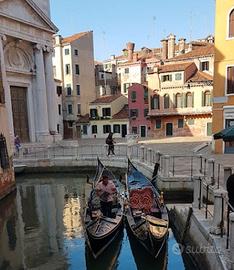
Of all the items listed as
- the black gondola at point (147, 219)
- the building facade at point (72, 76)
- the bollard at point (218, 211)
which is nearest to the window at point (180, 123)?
the building facade at point (72, 76)

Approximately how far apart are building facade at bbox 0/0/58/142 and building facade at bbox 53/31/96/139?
35.0ft

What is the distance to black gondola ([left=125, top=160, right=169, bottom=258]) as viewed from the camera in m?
7.03

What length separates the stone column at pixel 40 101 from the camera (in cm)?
2425

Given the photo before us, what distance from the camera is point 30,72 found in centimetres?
2411

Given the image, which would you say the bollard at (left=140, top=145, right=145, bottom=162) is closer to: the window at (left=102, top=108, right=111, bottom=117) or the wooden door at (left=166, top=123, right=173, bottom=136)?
the wooden door at (left=166, top=123, right=173, bottom=136)

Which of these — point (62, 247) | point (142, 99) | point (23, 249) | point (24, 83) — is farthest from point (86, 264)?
point (142, 99)

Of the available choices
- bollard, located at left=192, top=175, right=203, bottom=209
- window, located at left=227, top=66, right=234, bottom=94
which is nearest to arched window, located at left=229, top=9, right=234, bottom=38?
window, located at left=227, top=66, right=234, bottom=94

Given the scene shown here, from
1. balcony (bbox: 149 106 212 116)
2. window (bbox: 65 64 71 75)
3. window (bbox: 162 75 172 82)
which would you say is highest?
window (bbox: 65 64 71 75)

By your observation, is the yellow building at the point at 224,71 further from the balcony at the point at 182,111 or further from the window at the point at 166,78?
the window at the point at 166,78

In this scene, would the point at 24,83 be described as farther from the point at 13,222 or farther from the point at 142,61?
the point at 142,61

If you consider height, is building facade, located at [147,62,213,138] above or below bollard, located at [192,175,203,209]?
above

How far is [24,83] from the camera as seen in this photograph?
78.2 ft

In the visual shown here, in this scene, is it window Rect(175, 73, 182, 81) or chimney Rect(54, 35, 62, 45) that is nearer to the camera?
window Rect(175, 73, 182, 81)

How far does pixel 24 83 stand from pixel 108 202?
18145 millimetres
